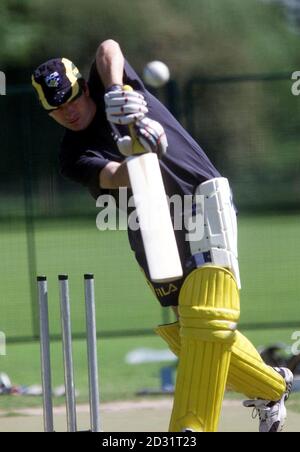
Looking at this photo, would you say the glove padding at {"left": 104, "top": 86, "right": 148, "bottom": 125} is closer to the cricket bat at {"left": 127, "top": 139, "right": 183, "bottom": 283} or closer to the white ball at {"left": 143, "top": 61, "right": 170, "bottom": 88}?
the cricket bat at {"left": 127, "top": 139, "right": 183, "bottom": 283}

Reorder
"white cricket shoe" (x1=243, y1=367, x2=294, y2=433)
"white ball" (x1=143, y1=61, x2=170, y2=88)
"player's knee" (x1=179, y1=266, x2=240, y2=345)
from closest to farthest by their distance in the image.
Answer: "player's knee" (x1=179, y1=266, x2=240, y2=345) < "white cricket shoe" (x1=243, y1=367, x2=294, y2=433) < "white ball" (x1=143, y1=61, x2=170, y2=88)

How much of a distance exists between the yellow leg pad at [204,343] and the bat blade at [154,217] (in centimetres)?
14

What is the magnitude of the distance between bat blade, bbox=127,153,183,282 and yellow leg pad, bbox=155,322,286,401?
524mm

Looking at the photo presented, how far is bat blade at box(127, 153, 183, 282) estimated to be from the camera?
5215 mm

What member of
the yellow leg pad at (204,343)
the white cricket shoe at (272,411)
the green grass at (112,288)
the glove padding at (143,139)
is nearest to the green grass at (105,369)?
the green grass at (112,288)

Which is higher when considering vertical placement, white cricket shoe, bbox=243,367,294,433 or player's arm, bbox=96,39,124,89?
player's arm, bbox=96,39,124,89

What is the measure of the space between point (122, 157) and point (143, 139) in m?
0.47

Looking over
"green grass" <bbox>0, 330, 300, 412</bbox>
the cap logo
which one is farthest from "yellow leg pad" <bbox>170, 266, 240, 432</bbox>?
"green grass" <bbox>0, 330, 300, 412</bbox>

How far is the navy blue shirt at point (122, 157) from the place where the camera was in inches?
218

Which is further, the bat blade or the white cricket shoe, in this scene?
the white cricket shoe

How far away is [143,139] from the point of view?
5230 mm

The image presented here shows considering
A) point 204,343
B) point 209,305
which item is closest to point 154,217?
point 209,305
